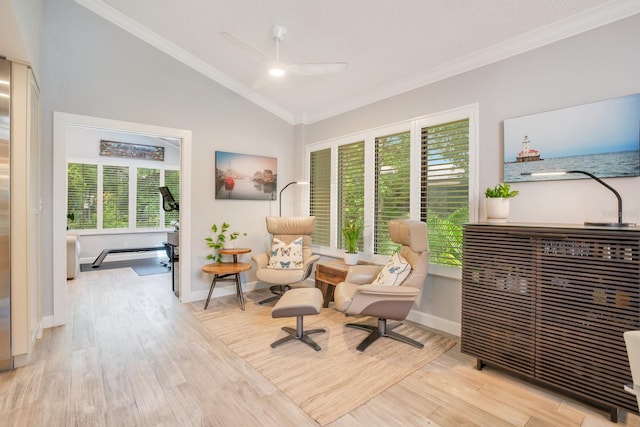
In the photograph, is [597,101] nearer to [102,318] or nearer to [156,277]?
[102,318]

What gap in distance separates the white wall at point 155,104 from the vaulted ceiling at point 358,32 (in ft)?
0.79

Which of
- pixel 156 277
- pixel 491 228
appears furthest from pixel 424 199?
pixel 156 277

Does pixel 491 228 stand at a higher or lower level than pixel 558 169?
lower

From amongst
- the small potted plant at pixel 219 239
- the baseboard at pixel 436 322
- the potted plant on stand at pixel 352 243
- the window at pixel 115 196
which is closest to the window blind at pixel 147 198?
the window at pixel 115 196

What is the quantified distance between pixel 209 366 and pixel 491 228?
8.40 feet

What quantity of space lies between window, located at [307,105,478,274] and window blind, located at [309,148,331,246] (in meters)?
0.02

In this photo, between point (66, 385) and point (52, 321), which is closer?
point (66, 385)

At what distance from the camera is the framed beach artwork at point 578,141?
2174 mm

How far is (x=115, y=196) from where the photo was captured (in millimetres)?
7312

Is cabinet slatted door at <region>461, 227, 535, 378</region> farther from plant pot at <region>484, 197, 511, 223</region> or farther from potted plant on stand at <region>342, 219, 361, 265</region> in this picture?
potted plant on stand at <region>342, 219, 361, 265</region>

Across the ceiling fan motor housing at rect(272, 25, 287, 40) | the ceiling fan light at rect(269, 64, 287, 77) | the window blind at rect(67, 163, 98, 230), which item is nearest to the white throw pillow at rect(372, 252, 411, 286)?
the ceiling fan light at rect(269, 64, 287, 77)

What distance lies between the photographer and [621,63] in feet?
7.28

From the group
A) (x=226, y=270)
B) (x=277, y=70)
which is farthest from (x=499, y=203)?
(x=226, y=270)

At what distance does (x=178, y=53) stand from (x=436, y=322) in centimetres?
467
